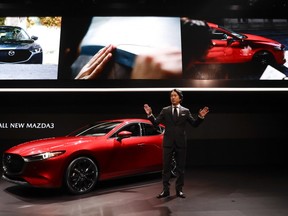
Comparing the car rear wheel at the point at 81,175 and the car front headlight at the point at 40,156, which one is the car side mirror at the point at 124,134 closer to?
the car rear wheel at the point at 81,175

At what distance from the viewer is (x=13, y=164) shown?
472cm

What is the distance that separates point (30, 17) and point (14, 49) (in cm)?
118

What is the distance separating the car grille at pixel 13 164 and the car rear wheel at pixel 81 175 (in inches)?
30.8

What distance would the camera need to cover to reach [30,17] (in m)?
7.89

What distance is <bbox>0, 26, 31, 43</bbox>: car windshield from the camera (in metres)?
7.42

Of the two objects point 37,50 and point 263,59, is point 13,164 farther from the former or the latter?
point 263,59

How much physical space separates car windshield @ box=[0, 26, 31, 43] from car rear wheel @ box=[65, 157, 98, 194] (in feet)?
14.4

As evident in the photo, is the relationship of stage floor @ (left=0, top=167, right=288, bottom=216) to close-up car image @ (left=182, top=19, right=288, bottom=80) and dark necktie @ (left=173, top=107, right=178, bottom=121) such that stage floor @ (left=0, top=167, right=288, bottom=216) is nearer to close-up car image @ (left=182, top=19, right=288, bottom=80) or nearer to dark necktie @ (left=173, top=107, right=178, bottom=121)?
dark necktie @ (left=173, top=107, right=178, bottom=121)

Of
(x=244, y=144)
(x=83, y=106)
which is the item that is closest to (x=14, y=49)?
(x=83, y=106)

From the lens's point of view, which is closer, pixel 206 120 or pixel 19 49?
pixel 19 49

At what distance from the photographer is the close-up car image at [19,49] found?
733 cm

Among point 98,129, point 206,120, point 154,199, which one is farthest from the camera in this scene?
point 206,120

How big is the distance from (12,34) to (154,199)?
5874 mm

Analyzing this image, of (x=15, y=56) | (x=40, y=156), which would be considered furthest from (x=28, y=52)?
(x=40, y=156)
